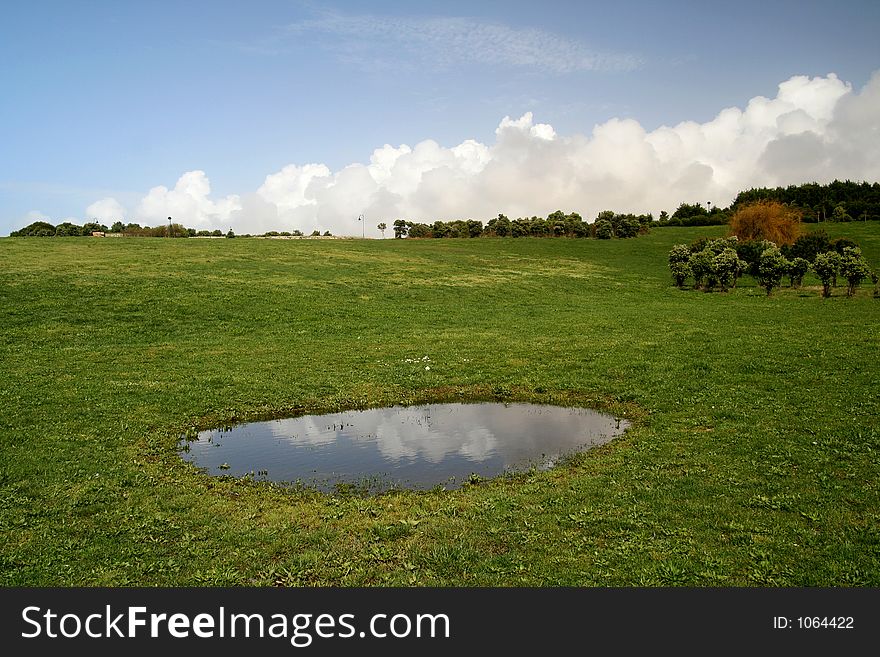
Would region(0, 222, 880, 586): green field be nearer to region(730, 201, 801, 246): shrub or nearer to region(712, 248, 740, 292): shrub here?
region(712, 248, 740, 292): shrub

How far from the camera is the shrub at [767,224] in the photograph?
237 ft

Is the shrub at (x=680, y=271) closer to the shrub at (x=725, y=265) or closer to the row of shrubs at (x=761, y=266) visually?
the row of shrubs at (x=761, y=266)

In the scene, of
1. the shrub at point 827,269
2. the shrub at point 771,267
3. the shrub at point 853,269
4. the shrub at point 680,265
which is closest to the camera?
the shrub at point 853,269

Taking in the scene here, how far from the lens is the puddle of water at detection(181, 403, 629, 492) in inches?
519

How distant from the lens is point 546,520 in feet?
32.7

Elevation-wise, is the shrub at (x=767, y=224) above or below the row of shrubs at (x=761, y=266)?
above

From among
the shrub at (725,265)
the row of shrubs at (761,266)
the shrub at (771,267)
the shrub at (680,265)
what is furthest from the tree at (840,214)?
the shrub at (771,267)

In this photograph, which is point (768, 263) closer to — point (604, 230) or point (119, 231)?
point (604, 230)

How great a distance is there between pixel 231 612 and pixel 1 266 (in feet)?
168

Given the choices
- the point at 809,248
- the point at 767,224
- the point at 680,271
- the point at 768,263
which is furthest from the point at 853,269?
the point at 767,224

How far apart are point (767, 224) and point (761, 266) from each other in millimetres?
29907

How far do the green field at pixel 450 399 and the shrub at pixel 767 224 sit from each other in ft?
111

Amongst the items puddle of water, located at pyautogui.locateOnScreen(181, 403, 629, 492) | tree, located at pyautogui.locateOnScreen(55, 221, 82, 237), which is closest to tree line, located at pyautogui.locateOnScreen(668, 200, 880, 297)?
puddle of water, located at pyautogui.locateOnScreen(181, 403, 629, 492)

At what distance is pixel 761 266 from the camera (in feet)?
159
